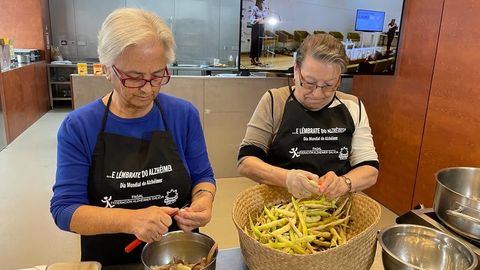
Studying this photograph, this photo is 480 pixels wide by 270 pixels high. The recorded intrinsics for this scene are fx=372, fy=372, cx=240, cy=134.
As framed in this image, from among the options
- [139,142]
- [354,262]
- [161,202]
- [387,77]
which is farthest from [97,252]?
[387,77]

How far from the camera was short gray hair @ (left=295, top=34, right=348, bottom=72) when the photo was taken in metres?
1.37

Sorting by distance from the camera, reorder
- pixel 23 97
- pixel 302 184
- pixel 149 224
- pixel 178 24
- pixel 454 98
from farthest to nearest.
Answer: pixel 178 24, pixel 23 97, pixel 454 98, pixel 302 184, pixel 149 224

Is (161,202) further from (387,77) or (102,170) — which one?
(387,77)

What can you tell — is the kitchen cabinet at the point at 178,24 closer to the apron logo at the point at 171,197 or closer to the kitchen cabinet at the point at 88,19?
the kitchen cabinet at the point at 88,19

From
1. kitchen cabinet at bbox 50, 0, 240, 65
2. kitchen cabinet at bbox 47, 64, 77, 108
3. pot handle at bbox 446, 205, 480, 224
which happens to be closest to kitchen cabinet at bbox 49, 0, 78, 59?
kitchen cabinet at bbox 50, 0, 240, 65

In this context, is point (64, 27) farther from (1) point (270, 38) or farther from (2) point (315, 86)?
(2) point (315, 86)

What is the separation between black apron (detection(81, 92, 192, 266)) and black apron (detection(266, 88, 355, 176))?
0.45 metres

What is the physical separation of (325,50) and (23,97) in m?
5.99

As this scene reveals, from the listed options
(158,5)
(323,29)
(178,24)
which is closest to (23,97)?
(158,5)

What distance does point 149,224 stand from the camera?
3.47ft

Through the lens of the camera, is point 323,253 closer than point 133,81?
Yes

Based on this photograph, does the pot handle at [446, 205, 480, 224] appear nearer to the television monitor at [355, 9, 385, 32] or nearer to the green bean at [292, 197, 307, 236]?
the green bean at [292, 197, 307, 236]

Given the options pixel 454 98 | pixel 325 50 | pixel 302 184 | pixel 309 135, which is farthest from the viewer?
pixel 454 98

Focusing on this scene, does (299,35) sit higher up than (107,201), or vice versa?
(299,35)
